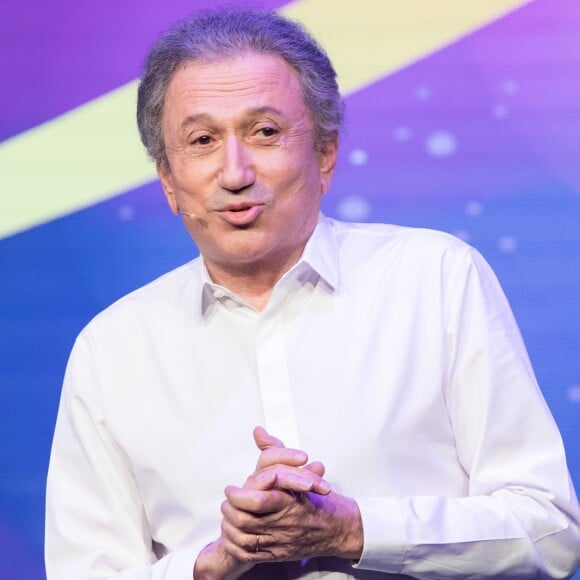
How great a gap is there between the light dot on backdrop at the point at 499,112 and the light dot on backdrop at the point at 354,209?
312 millimetres

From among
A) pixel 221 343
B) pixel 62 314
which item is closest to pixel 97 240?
pixel 62 314

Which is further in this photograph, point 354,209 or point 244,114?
point 354,209

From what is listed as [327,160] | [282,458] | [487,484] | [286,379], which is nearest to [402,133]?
[327,160]

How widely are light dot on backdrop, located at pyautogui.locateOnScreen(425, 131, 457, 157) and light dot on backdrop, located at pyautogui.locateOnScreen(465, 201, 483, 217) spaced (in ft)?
0.35

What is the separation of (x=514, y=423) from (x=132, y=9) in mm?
1265

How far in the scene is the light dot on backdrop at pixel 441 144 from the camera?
2490 mm

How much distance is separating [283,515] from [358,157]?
0.99 m

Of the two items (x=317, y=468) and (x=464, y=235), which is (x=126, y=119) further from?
(x=317, y=468)

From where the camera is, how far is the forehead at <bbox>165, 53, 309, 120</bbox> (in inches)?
80.9

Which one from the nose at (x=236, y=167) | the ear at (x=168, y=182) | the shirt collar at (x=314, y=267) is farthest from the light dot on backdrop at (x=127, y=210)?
the nose at (x=236, y=167)

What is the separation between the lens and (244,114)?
6.70ft

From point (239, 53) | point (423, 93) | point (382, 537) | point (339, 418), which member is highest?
point (423, 93)

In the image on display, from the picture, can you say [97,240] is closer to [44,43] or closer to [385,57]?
[44,43]

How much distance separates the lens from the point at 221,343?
6.94 feet
